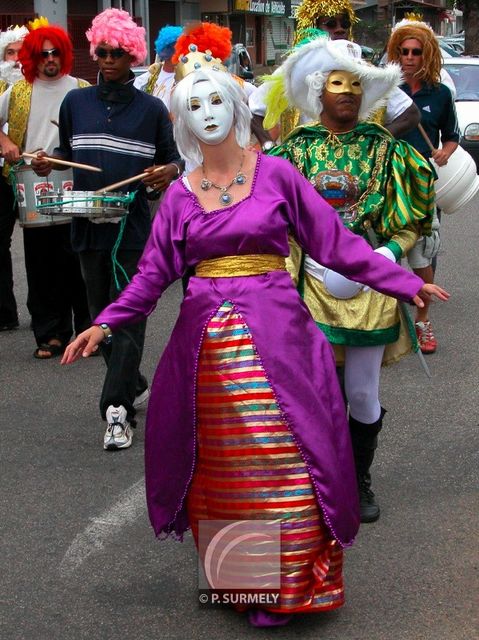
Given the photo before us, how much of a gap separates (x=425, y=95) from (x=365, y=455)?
340 centimetres

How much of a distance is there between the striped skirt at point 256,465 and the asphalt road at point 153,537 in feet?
0.63

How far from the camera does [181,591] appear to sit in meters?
4.02

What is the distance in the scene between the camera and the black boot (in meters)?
4.48

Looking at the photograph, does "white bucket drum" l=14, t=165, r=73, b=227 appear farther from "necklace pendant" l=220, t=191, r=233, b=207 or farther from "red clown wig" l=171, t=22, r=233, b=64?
"necklace pendant" l=220, t=191, r=233, b=207

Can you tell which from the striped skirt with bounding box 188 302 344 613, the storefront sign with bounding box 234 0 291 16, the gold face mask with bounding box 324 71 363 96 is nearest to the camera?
the striped skirt with bounding box 188 302 344 613

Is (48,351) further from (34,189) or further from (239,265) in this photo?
(239,265)

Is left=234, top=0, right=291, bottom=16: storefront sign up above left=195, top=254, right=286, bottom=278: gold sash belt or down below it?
below

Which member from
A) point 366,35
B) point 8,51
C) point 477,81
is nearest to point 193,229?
point 8,51

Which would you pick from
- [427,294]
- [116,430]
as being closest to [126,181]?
[116,430]

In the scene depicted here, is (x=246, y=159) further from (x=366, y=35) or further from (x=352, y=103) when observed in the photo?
(x=366, y=35)

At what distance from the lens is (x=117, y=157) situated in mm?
5645

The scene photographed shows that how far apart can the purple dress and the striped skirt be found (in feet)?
0.11

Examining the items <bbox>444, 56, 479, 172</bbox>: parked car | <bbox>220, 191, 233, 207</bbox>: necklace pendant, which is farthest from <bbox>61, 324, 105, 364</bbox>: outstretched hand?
<bbox>444, 56, 479, 172</bbox>: parked car

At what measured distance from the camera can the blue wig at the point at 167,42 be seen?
9070mm
